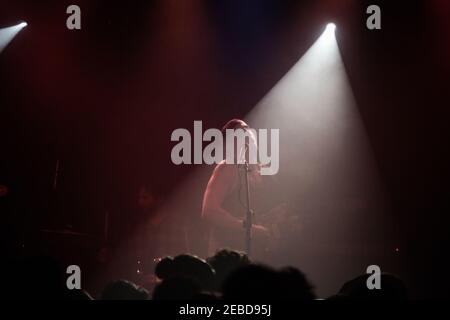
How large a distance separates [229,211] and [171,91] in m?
2.49

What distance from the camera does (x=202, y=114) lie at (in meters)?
7.30

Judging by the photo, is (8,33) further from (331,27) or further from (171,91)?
(331,27)

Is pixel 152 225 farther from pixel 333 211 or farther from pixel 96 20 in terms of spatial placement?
pixel 96 20

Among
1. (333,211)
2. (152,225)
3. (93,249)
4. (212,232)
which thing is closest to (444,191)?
(333,211)

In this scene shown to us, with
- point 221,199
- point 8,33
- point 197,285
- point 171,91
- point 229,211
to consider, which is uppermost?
point 8,33

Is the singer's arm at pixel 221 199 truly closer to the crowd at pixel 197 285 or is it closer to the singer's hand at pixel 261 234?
the singer's hand at pixel 261 234

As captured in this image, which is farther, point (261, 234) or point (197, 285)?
point (261, 234)

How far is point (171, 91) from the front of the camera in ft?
23.8

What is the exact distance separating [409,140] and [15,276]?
5357mm

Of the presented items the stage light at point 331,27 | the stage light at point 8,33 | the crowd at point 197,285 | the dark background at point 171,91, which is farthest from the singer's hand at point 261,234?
the stage light at point 8,33

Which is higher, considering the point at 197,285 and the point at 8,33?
the point at 8,33
